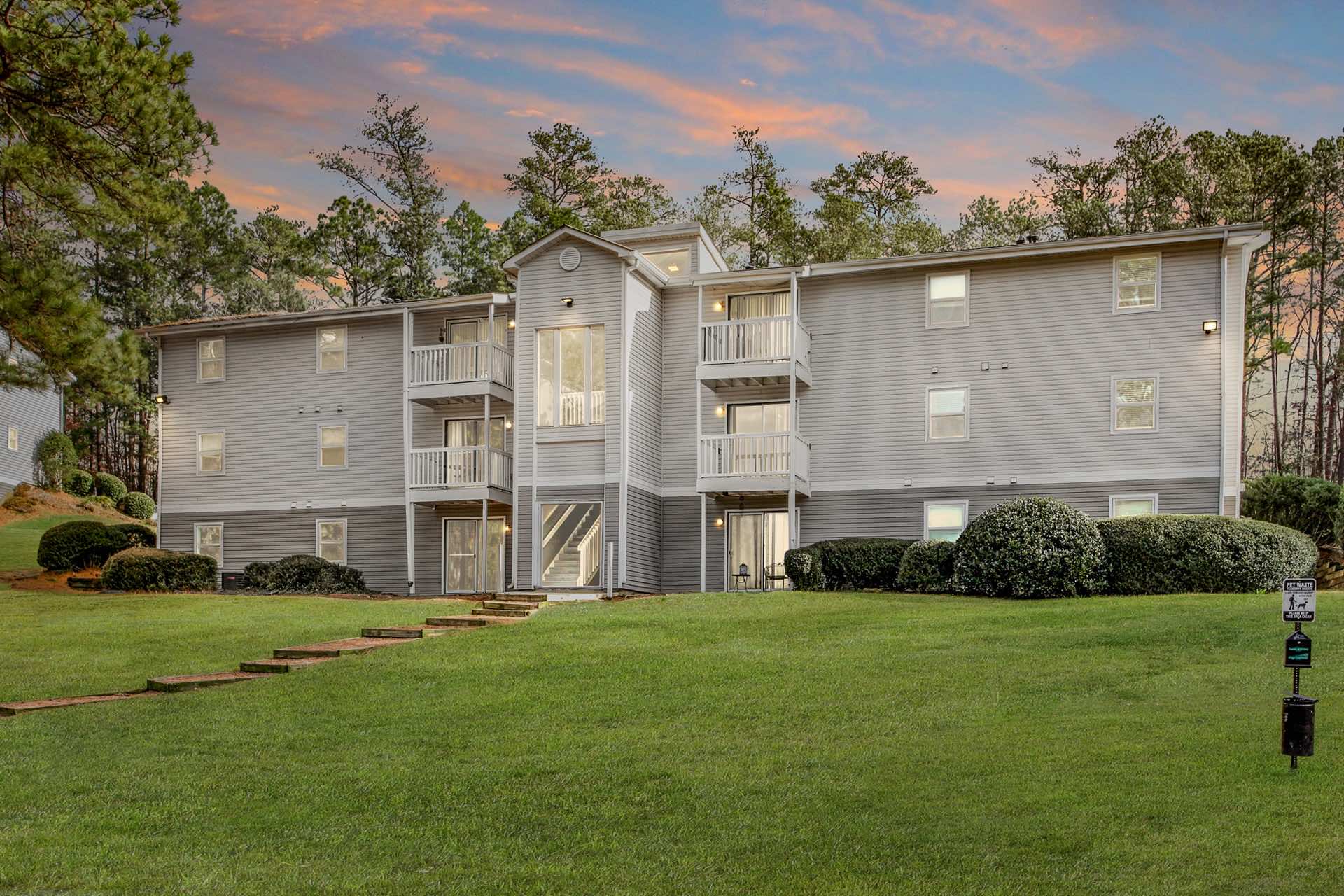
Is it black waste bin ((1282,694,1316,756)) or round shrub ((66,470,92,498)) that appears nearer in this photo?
black waste bin ((1282,694,1316,756))

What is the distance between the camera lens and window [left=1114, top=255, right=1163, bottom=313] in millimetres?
26172

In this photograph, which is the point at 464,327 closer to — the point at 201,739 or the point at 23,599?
the point at 23,599

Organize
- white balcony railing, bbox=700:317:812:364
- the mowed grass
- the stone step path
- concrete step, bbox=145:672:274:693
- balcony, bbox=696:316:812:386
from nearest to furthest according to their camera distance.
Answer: the mowed grass < the stone step path < concrete step, bbox=145:672:274:693 < balcony, bbox=696:316:812:386 < white balcony railing, bbox=700:317:812:364

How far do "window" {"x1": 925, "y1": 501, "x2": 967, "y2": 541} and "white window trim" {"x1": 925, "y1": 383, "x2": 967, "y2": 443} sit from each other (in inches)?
52.8

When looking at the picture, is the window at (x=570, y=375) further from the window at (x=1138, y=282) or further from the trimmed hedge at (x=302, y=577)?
the window at (x=1138, y=282)

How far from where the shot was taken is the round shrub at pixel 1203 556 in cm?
2152

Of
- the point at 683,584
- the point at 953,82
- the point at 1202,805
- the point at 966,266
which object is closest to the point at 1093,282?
the point at 966,266

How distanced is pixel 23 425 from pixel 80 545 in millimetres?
18677

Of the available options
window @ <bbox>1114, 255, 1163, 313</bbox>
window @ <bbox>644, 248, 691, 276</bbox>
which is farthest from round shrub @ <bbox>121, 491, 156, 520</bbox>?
window @ <bbox>1114, 255, 1163, 313</bbox>

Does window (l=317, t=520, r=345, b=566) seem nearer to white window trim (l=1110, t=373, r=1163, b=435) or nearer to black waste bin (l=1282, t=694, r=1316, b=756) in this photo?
white window trim (l=1110, t=373, r=1163, b=435)

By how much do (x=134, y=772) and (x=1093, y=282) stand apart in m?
21.5

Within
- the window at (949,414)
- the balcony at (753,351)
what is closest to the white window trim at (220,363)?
the balcony at (753,351)

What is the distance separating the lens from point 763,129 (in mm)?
46062

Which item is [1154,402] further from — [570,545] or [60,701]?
[60,701]
